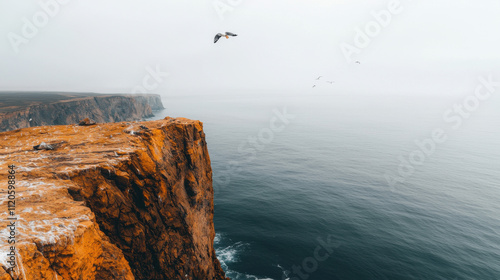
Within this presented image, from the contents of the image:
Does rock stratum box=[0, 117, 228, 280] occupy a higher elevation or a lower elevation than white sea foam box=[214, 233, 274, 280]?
higher

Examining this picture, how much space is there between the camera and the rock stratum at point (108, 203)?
10672 millimetres

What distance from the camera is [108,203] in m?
17.0

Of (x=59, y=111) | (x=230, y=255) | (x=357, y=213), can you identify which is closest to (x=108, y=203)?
(x=230, y=255)

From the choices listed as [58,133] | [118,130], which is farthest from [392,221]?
[58,133]

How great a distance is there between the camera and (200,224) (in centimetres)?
2939

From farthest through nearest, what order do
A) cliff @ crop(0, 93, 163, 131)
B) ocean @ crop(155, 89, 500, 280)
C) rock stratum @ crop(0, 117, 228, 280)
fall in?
cliff @ crop(0, 93, 163, 131), ocean @ crop(155, 89, 500, 280), rock stratum @ crop(0, 117, 228, 280)

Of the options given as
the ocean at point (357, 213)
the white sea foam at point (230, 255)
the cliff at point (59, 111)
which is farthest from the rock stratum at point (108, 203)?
the cliff at point (59, 111)

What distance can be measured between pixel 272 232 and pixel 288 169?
1607 inches

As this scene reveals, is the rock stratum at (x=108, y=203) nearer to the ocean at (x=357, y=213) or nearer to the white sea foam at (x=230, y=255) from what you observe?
the white sea foam at (x=230, y=255)

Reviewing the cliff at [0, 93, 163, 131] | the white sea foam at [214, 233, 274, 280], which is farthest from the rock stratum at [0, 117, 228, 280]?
the cliff at [0, 93, 163, 131]

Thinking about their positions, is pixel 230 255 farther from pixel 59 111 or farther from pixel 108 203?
pixel 59 111

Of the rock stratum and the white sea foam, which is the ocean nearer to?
the white sea foam

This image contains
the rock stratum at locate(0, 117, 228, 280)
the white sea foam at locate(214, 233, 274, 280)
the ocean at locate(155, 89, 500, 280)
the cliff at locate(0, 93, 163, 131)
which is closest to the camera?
the rock stratum at locate(0, 117, 228, 280)

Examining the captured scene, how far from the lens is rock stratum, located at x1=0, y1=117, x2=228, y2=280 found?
1067 centimetres
